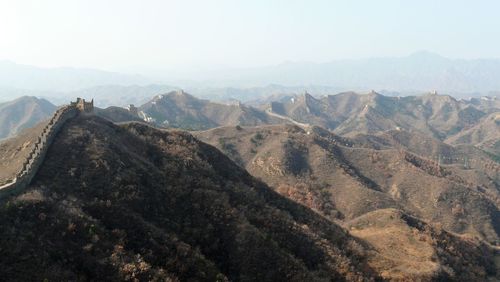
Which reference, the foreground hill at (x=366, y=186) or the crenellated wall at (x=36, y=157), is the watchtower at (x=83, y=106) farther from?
the foreground hill at (x=366, y=186)

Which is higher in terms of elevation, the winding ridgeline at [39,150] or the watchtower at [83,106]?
the watchtower at [83,106]

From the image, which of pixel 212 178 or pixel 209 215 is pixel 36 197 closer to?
pixel 209 215

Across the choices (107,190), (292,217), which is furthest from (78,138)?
(292,217)

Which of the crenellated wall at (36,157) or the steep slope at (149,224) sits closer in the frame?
the steep slope at (149,224)

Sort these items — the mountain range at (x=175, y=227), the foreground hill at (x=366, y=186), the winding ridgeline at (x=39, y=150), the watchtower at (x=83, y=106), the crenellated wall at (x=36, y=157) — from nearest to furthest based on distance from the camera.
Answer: the mountain range at (x=175, y=227), the crenellated wall at (x=36, y=157), the winding ridgeline at (x=39, y=150), the watchtower at (x=83, y=106), the foreground hill at (x=366, y=186)

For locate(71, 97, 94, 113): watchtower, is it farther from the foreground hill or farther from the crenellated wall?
the foreground hill

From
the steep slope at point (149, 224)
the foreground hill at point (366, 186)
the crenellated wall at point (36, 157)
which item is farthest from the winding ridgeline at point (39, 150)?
the foreground hill at point (366, 186)

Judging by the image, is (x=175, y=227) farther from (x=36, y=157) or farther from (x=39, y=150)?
(x=39, y=150)
